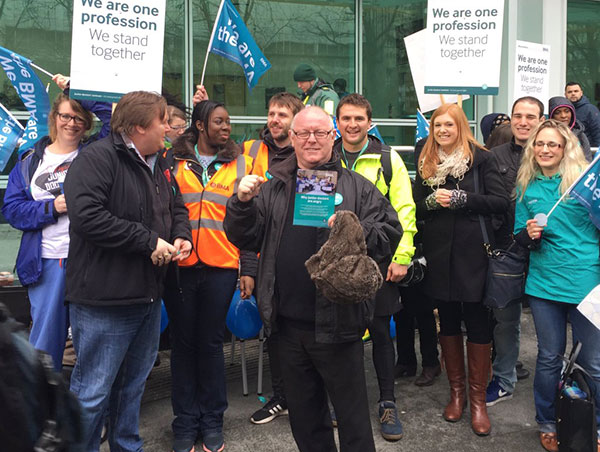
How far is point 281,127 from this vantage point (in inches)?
171

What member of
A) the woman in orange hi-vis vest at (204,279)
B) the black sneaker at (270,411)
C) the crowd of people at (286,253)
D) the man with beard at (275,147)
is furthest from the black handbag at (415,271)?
the black sneaker at (270,411)

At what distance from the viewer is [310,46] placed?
8.88 meters

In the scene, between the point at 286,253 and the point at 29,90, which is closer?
the point at 286,253

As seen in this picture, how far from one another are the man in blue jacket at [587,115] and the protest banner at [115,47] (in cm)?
589

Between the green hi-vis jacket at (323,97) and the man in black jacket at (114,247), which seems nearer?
the man in black jacket at (114,247)

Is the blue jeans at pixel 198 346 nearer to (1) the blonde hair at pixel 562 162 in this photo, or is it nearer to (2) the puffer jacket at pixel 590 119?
(1) the blonde hair at pixel 562 162

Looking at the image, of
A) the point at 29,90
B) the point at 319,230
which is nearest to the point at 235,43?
the point at 29,90

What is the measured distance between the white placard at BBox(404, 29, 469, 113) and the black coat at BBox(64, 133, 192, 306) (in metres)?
3.35

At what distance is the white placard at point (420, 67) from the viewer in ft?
19.1

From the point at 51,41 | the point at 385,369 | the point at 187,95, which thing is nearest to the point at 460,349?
the point at 385,369

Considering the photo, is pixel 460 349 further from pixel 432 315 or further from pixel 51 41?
pixel 51 41

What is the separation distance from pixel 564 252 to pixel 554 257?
0.21 ft

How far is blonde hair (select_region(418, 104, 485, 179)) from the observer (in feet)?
13.7

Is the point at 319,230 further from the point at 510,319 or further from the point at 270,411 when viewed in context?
the point at 510,319
